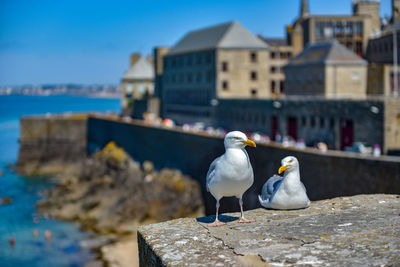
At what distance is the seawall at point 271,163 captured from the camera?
22531 millimetres

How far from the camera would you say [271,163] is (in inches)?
1134

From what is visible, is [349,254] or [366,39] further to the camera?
[366,39]

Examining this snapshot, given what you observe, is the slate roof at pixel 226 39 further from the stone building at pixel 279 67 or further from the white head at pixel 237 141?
the white head at pixel 237 141

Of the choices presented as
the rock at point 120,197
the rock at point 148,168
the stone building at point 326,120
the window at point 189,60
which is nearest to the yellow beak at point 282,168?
the stone building at point 326,120

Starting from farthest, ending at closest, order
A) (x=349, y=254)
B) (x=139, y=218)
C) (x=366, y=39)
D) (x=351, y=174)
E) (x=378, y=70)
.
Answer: (x=366, y=39) < (x=378, y=70) < (x=139, y=218) < (x=351, y=174) < (x=349, y=254)

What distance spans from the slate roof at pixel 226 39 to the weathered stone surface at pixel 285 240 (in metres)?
55.4

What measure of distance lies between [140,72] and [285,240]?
87.4 meters

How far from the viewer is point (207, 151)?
38.3 m

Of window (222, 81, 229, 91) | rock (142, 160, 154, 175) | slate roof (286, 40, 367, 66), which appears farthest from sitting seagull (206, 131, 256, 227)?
window (222, 81, 229, 91)

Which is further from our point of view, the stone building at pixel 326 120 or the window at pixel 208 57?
the window at pixel 208 57

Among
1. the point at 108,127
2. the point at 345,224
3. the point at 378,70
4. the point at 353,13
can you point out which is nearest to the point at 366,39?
the point at 353,13

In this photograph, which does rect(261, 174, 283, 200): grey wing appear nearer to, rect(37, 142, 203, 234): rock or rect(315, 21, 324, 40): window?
rect(37, 142, 203, 234): rock

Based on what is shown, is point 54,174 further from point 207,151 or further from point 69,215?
point 207,151

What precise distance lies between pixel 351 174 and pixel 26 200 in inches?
1416
